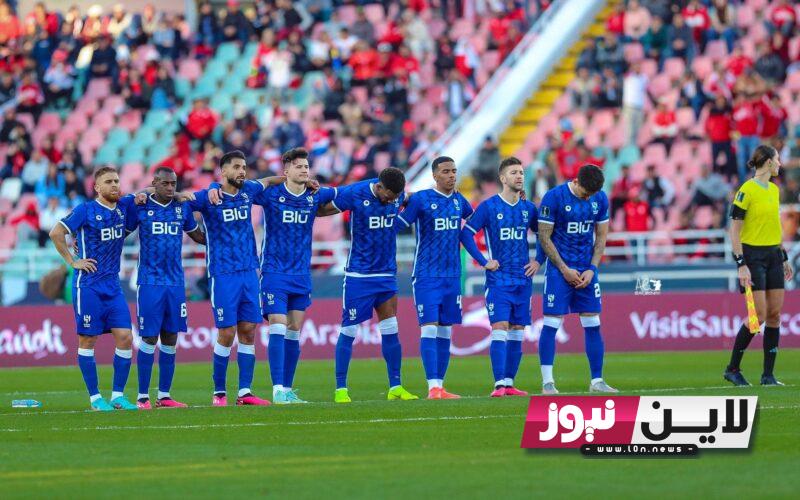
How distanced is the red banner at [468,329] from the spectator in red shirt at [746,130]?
14.3 feet

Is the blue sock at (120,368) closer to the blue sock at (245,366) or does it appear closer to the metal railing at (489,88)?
A: the blue sock at (245,366)

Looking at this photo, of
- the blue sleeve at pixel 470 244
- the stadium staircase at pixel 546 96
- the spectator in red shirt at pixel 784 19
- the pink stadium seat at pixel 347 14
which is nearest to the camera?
the blue sleeve at pixel 470 244

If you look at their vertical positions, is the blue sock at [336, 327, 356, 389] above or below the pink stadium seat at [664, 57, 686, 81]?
below

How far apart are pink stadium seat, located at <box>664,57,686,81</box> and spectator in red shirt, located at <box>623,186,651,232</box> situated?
458 cm

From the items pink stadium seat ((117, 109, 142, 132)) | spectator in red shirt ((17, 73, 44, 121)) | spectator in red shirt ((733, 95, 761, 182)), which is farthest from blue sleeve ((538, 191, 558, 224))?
spectator in red shirt ((17, 73, 44, 121))

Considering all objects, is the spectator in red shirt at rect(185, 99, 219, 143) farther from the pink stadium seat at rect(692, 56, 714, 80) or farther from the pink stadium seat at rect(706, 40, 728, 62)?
the pink stadium seat at rect(706, 40, 728, 62)

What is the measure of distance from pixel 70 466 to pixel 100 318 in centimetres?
505

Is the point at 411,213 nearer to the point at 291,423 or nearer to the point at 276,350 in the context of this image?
the point at 276,350

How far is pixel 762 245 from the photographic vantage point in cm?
1734

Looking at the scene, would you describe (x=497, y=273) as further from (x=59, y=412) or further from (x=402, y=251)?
(x=402, y=251)

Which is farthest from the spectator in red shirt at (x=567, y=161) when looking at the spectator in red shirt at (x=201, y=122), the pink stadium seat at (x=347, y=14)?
the pink stadium seat at (x=347, y=14)

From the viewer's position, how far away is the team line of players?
1628 centimetres

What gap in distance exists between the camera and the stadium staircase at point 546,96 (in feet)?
117

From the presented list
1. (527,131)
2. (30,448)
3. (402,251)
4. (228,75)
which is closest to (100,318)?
(30,448)
